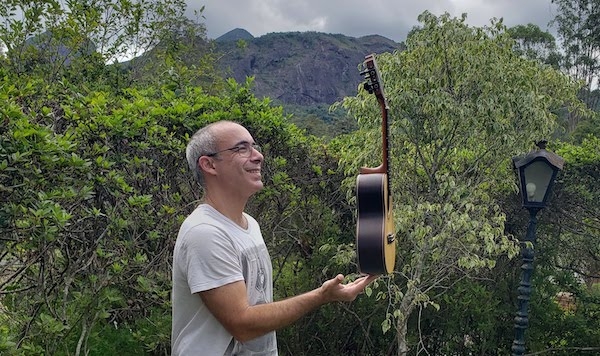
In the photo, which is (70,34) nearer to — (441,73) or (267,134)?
(267,134)

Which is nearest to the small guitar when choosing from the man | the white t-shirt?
the man

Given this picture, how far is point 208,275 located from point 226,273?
5cm

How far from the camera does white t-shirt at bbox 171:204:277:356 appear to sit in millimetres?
1357

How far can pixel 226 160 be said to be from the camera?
5.11 feet

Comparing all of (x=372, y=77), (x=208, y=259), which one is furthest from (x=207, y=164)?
(x=372, y=77)

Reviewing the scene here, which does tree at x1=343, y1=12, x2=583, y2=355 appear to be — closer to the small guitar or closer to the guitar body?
the small guitar

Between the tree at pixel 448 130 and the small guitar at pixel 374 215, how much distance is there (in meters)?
1.27

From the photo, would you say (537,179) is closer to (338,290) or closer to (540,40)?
(338,290)

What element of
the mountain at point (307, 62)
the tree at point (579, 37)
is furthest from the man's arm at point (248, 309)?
the mountain at point (307, 62)

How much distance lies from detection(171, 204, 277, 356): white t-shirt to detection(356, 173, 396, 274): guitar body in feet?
1.68

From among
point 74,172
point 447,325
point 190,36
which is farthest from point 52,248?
point 190,36

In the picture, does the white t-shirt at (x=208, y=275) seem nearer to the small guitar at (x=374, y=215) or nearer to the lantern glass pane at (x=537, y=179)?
the small guitar at (x=374, y=215)

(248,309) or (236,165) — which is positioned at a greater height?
(236,165)

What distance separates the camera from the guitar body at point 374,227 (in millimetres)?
1915
